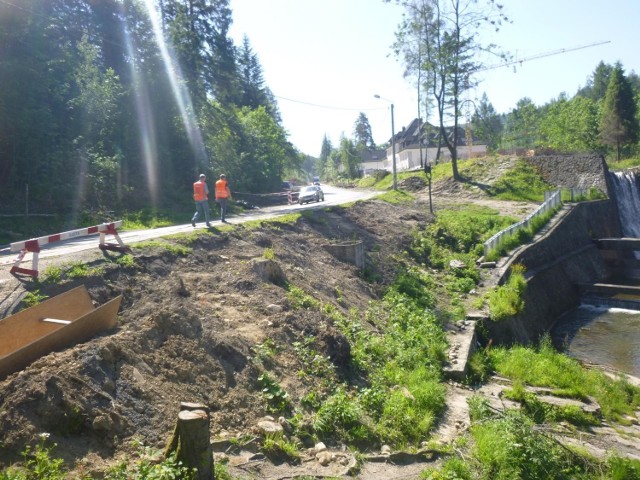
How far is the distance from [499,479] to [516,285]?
12.2m

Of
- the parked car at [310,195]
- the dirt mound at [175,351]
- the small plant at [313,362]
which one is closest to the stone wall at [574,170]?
the parked car at [310,195]

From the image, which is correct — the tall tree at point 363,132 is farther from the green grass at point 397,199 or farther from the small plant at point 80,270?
the small plant at point 80,270

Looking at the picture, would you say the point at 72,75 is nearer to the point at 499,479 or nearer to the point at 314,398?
the point at 314,398

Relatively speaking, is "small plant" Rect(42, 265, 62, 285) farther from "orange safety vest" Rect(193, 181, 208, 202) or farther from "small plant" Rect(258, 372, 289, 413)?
"orange safety vest" Rect(193, 181, 208, 202)

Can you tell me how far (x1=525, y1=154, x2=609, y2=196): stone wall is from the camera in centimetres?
3519

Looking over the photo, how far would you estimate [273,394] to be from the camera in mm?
7102

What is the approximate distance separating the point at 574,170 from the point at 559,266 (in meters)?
16.1

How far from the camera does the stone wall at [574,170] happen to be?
115ft

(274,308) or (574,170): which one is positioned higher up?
(574,170)

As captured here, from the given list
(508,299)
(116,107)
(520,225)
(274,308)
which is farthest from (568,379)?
(116,107)

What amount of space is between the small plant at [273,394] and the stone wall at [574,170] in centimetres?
3402

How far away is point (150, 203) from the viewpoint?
2527 cm

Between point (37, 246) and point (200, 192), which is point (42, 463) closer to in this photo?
point (37, 246)

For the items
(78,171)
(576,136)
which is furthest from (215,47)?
(576,136)
